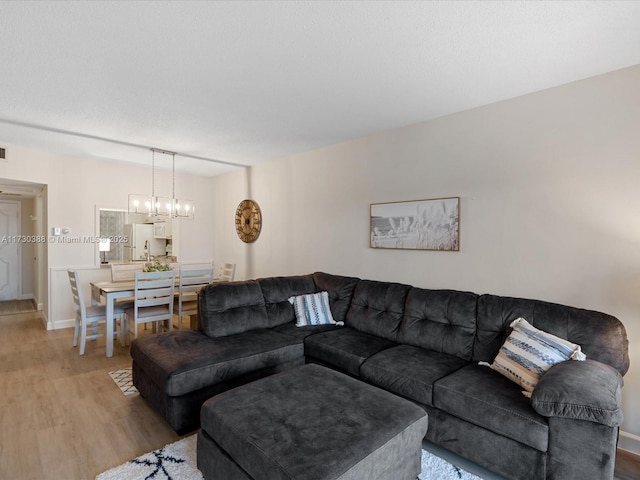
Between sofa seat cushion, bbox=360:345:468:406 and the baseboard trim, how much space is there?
108cm

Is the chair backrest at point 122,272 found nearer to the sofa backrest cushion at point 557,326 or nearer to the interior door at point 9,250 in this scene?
the interior door at point 9,250

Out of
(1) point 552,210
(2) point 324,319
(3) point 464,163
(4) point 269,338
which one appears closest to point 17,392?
(4) point 269,338

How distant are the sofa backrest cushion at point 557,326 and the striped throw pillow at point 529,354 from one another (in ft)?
0.32

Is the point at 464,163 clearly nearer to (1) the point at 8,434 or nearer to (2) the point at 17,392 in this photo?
(1) the point at 8,434

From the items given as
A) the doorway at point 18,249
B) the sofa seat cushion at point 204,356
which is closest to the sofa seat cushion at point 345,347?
the sofa seat cushion at point 204,356

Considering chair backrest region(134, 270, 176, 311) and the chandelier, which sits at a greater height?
the chandelier

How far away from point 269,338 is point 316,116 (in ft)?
7.06

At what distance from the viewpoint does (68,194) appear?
16.0 feet

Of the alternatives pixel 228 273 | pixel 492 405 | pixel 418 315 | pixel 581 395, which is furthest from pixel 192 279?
pixel 581 395

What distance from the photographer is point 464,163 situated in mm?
2992

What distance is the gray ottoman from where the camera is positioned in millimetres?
1400

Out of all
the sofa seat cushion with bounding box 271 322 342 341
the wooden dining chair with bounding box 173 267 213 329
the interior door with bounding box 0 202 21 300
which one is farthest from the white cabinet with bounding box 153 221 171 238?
the sofa seat cushion with bounding box 271 322 342 341

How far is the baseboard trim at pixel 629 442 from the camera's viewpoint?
7.09ft

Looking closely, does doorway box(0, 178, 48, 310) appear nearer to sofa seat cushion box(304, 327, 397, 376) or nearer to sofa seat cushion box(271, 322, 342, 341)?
sofa seat cushion box(271, 322, 342, 341)
